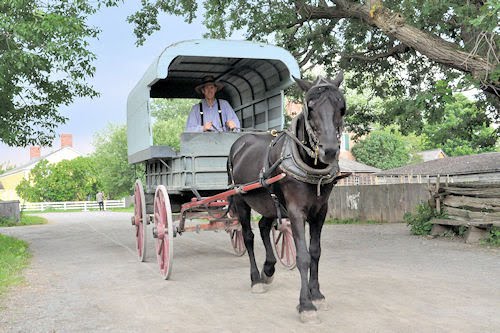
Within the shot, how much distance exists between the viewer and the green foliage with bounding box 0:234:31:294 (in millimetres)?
8152

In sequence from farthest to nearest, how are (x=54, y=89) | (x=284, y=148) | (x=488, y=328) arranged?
(x=54, y=89) → (x=284, y=148) → (x=488, y=328)

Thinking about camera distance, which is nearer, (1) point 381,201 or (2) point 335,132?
(2) point 335,132

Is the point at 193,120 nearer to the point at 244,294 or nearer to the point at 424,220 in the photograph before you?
the point at 244,294

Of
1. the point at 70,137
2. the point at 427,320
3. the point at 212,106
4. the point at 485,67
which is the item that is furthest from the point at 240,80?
the point at 70,137

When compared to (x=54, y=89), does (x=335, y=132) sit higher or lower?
lower

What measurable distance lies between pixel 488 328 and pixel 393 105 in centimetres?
1199

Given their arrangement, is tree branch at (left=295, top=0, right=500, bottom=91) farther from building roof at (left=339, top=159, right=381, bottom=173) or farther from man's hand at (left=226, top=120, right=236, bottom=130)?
building roof at (left=339, top=159, right=381, bottom=173)

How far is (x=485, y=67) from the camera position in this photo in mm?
9781

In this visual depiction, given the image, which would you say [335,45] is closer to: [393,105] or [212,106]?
[393,105]

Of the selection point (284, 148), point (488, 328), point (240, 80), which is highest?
point (240, 80)

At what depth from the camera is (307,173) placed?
5.43m

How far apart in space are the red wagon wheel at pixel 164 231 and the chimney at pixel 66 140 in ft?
250

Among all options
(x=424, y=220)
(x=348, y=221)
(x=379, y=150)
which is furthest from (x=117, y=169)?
(x=424, y=220)

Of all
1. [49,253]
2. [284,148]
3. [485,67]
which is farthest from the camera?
[49,253]
